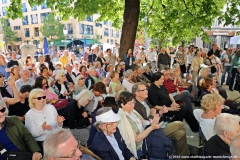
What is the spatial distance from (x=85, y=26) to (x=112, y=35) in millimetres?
12924

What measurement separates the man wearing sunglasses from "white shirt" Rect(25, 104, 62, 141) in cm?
17

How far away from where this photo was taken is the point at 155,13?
984 cm

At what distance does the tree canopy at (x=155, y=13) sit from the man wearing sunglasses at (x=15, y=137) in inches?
206

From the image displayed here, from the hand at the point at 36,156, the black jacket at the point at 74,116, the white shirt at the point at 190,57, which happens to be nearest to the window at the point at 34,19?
the white shirt at the point at 190,57

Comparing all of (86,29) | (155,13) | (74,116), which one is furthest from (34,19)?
(74,116)

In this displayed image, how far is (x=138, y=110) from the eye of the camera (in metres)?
3.66

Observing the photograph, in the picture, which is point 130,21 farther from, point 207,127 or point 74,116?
point 207,127

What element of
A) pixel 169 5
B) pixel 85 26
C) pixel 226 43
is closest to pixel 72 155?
pixel 169 5

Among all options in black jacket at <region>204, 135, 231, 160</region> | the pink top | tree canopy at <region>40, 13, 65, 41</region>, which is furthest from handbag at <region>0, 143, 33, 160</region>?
tree canopy at <region>40, 13, 65, 41</region>

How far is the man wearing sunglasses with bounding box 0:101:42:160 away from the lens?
2590mm

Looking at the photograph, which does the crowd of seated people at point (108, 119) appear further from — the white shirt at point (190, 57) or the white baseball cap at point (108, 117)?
the white shirt at point (190, 57)

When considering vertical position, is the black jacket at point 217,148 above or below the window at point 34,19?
below

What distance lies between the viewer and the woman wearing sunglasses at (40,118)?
3016mm

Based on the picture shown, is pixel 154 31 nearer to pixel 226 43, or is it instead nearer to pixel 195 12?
pixel 195 12
